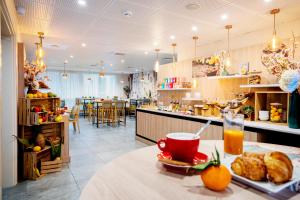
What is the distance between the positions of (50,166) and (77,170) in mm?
426

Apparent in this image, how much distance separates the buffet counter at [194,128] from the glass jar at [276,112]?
0.55ft

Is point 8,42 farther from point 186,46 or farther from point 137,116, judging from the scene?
point 186,46

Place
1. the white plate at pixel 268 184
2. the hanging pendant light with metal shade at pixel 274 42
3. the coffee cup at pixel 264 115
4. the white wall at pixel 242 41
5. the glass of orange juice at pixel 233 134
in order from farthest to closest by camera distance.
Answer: the white wall at pixel 242 41, the coffee cup at pixel 264 115, the hanging pendant light with metal shade at pixel 274 42, the glass of orange juice at pixel 233 134, the white plate at pixel 268 184

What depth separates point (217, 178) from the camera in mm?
654

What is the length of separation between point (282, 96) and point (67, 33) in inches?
175

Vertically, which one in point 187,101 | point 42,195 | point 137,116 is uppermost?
point 187,101

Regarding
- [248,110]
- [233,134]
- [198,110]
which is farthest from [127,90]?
Result: [233,134]

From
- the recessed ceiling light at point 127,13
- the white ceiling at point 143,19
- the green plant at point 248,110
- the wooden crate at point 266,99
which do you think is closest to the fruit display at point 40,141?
the white ceiling at point 143,19

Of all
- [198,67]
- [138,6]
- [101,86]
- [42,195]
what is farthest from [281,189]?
[101,86]

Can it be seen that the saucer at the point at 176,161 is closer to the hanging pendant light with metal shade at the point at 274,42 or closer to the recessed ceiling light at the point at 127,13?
the recessed ceiling light at the point at 127,13

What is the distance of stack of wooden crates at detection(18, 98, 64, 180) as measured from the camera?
114 inches

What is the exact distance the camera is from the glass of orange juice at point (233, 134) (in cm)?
94

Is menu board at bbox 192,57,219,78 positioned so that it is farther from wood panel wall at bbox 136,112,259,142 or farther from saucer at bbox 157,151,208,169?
saucer at bbox 157,151,208,169

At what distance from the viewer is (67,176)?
2996mm
